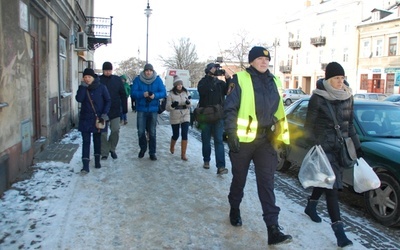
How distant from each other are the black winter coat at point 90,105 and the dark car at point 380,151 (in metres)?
3.12

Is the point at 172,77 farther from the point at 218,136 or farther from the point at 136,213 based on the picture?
the point at 136,213

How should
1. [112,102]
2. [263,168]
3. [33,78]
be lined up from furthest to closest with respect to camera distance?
1. [33,78]
2. [112,102]
3. [263,168]

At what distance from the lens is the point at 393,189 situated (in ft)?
14.3

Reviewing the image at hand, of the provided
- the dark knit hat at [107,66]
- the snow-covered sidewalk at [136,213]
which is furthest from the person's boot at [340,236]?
the dark knit hat at [107,66]

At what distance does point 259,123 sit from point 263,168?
0.46 m

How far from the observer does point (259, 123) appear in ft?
12.6

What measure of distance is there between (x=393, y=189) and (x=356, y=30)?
41.5 metres

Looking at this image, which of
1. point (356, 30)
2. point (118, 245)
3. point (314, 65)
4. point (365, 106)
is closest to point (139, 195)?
point (118, 245)

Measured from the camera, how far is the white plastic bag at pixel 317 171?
384 centimetres

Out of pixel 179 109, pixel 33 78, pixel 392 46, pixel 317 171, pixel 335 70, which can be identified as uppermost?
pixel 392 46

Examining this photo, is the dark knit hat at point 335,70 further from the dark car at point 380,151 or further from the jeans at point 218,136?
the jeans at point 218,136

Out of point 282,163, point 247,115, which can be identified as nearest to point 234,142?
point 247,115

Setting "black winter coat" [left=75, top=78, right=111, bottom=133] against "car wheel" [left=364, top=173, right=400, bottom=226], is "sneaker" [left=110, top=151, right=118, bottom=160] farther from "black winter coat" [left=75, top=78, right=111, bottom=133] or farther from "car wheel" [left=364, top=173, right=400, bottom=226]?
"car wheel" [left=364, top=173, right=400, bottom=226]

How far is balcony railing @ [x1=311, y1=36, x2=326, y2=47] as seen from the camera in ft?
153
